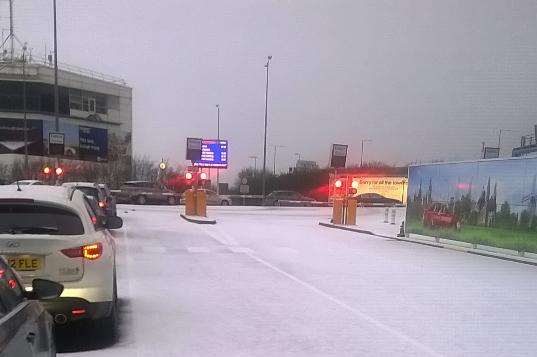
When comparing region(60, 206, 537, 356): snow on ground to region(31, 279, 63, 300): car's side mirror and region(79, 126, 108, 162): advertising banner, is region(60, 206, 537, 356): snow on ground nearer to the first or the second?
region(31, 279, 63, 300): car's side mirror

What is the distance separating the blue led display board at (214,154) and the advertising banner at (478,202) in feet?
56.6

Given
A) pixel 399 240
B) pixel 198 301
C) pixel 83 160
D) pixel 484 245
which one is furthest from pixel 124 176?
pixel 198 301

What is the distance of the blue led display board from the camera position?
3269 centimetres

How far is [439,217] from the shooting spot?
50.9 feet

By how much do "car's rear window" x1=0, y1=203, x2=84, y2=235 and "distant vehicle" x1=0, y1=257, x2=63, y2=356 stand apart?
1.69m

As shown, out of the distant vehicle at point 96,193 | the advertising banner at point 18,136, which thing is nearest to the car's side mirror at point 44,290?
the distant vehicle at point 96,193

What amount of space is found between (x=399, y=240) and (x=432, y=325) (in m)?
11.1

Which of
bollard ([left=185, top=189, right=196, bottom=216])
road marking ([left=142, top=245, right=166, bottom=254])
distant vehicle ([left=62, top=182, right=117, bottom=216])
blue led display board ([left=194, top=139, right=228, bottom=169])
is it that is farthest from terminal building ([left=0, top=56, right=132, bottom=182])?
road marking ([left=142, top=245, right=166, bottom=254])

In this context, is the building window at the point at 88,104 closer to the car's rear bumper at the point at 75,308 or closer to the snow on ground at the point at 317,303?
the snow on ground at the point at 317,303

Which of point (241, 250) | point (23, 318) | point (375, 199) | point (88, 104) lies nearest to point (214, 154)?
point (241, 250)

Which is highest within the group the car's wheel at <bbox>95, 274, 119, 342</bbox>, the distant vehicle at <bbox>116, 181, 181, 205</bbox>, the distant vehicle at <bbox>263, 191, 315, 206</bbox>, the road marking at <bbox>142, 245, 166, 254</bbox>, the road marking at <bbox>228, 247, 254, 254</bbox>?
the car's wheel at <bbox>95, 274, 119, 342</bbox>

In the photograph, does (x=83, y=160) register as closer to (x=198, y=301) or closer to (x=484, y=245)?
(x=484, y=245)

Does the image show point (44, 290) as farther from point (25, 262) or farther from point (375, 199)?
point (375, 199)

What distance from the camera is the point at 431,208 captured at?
52.5 feet
